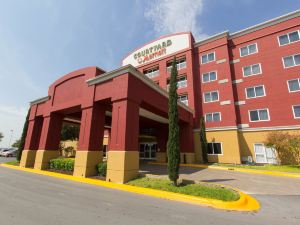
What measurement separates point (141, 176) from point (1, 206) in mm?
8175

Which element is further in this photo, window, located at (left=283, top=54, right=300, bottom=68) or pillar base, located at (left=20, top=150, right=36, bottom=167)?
window, located at (left=283, top=54, right=300, bottom=68)

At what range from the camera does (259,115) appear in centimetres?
2381

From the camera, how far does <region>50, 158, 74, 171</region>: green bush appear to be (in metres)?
16.5

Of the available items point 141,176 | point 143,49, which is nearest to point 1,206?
point 141,176

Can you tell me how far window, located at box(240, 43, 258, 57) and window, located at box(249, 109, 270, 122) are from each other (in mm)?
9094

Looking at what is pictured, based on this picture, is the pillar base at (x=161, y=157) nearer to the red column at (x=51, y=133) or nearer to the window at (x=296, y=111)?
the red column at (x=51, y=133)

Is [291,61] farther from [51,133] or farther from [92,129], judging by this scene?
[51,133]

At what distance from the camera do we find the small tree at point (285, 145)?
19.4m

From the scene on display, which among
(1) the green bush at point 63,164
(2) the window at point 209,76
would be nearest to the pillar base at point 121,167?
(1) the green bush at point 63,164

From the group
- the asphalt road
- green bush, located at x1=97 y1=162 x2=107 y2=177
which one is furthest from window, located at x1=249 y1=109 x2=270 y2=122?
green bush, located at x1=97 y1=162 x2=107 y2=177

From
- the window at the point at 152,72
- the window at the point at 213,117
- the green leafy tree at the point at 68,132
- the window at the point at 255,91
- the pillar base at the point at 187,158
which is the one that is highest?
the window at the point at 152,72

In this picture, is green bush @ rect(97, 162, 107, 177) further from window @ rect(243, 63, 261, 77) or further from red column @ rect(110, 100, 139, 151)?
window @ rect(243, 63, 261, 77)

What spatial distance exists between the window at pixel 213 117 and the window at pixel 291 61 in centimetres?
1067

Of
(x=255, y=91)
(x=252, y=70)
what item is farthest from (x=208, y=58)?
(x=255, y=91)
